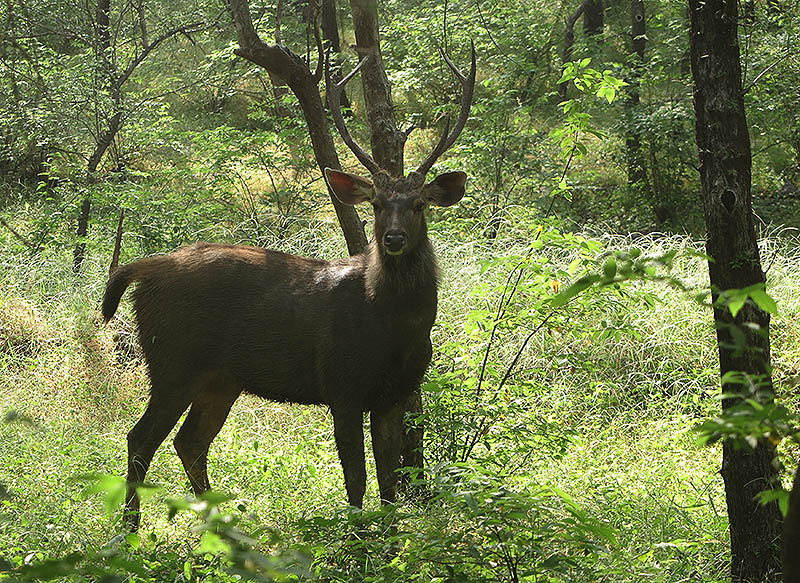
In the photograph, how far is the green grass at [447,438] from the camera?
13.6 ft

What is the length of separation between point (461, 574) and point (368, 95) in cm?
362

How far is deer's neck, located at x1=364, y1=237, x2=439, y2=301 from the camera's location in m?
5.02

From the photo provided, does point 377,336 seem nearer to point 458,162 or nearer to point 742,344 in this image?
point 742,344

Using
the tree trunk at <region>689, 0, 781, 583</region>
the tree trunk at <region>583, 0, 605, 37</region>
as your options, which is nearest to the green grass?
the tree trunk at <region>689, 0, 781, 583</region>

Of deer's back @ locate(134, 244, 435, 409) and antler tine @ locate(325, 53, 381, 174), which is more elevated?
antler tine @ locate(325, 53, 381, 174)

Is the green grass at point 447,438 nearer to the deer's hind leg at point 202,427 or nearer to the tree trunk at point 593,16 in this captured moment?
the deer's hind leg at point 202,427

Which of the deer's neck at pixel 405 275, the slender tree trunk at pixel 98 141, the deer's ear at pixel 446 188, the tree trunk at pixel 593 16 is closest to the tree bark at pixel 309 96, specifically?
the deer's ear at pixel 446 188

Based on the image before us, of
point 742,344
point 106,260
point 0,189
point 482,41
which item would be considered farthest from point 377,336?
point 0,189

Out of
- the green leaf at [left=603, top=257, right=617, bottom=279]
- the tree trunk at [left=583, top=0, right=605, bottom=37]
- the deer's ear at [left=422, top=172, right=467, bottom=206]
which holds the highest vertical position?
the tree trunk at [left=583, top=0, right=605, bottom=37]

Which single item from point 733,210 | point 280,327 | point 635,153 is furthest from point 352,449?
point 635,153

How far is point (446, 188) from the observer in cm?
541

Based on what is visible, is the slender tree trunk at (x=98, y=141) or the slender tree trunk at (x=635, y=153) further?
the slender tree trunk at (x=635, y=153)

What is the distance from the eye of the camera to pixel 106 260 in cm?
1092

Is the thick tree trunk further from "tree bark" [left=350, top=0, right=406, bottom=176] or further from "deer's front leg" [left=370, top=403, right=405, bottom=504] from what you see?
"tree bark" [left=350, top=0, right=406, bottom=176]
